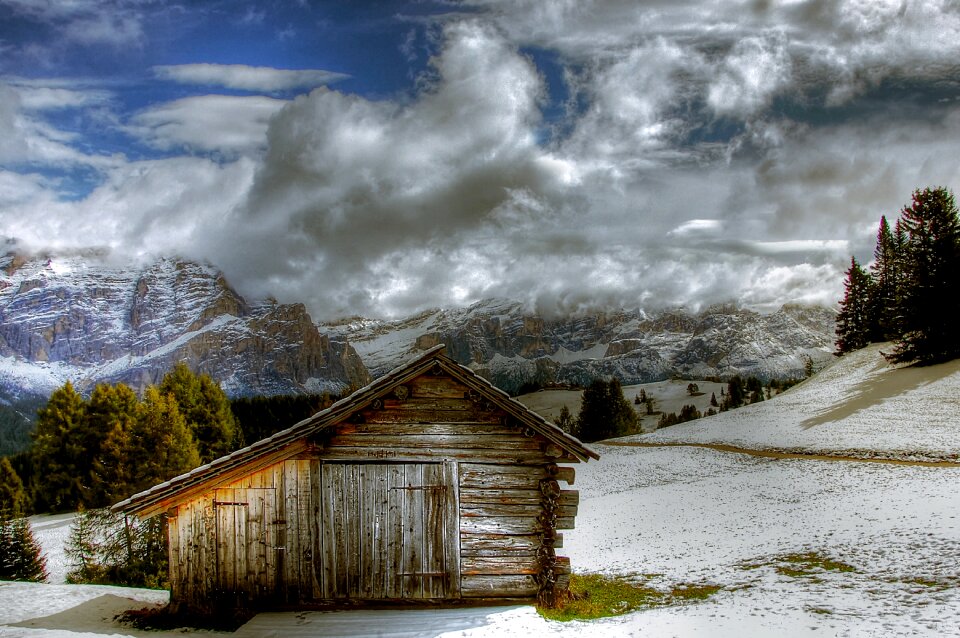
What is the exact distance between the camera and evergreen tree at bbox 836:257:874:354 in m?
89.8

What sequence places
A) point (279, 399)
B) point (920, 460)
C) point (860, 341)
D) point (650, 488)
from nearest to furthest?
point (920, 460), point (650, 488), point (860, 341), point (279, 399)

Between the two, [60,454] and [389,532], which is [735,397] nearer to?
[60,454]

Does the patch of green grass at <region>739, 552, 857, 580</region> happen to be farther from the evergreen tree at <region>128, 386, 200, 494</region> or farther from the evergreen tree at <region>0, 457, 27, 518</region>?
the evergreen tree at <region>0, 457, 27, 518</region>

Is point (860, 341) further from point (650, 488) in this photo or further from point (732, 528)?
point (732, 528)

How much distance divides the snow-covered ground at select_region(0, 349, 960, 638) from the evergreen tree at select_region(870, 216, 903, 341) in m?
25.1

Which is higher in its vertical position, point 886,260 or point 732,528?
point 886,260

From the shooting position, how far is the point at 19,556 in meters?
31.6

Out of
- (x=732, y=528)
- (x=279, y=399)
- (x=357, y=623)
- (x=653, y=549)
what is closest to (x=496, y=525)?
(x=357, y=623)

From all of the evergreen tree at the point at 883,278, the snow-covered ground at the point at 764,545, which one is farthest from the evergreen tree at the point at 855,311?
the snow-covered ground at the point at 764,545

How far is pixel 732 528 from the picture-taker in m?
29.6

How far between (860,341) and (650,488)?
62.1m

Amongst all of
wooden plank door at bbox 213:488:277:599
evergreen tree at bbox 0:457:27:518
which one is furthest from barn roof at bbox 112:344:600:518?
evergreen tree at bbox 0:457:27:518

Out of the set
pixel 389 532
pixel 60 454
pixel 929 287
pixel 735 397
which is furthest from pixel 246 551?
pixel 735 397

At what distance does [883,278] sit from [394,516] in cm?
9396
